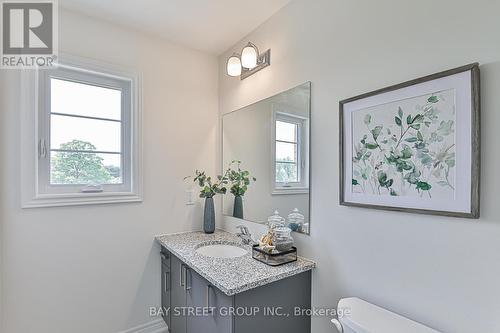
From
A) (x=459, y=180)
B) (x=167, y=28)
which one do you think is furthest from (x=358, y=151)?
(x=167, y=28)

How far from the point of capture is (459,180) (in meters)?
0.95

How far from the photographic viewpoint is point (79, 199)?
175 centimetres

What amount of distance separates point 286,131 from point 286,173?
28 cm

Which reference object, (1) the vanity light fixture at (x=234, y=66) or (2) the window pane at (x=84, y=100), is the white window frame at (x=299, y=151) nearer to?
(1) the vanity light fixture at (x=234, y=66)

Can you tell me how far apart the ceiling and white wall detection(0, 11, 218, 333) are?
108 mm

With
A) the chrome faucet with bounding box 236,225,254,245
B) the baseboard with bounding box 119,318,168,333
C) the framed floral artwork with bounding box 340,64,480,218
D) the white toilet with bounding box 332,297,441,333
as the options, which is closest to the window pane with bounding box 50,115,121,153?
the chrome faucet with bounding box 236,225,254,245

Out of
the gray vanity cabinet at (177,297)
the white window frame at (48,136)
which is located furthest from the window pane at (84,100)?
the gray vanity cabinet at (177,297)

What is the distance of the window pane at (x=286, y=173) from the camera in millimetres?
1659

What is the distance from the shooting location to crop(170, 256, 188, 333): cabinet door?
1.69 metres

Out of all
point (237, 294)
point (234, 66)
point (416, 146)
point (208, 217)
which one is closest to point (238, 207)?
point (208, 217)

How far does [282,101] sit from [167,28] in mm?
1089

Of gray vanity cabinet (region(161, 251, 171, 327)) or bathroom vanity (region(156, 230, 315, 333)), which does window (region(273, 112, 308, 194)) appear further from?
gray vanity cabinet (region(161, 251, 171, 327))

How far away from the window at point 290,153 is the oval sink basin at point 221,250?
0.54 meters
